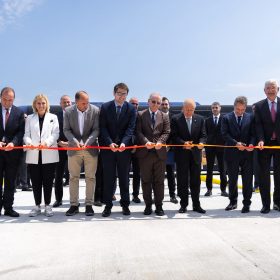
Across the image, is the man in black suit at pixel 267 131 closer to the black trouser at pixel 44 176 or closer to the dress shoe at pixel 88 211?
the dress shoe at pixel 88 211

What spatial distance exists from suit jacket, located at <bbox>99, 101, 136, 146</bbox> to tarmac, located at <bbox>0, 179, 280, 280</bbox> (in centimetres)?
120

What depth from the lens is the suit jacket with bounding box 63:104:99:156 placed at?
559cm

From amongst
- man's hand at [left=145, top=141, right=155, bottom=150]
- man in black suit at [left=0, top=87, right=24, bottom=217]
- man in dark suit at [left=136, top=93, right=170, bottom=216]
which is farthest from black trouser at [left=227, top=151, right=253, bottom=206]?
man in black suit at [left=0, top=87, right=24, bottom=217]

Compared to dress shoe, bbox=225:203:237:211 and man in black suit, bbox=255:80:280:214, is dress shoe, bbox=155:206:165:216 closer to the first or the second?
dress shoe, bbox=225:203:237:211

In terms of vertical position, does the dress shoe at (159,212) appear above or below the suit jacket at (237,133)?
below

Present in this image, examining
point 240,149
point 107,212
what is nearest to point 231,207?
point 240,149

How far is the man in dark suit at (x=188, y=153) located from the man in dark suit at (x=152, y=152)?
27 cm

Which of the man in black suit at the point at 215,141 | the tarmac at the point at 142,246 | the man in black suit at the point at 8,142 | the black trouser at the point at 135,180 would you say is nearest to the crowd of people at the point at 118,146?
the man in black suit at the point at 8,142

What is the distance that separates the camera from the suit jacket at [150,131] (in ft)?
18.4

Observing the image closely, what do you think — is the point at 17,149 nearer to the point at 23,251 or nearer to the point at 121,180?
the point at 121,180

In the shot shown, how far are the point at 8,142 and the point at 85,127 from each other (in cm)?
122

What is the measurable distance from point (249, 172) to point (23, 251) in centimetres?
384

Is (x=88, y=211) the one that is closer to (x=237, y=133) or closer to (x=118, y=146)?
A: (x=118, y=146)

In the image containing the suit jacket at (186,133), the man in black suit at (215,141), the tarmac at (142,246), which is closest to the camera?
the tarmac at (142,246)
